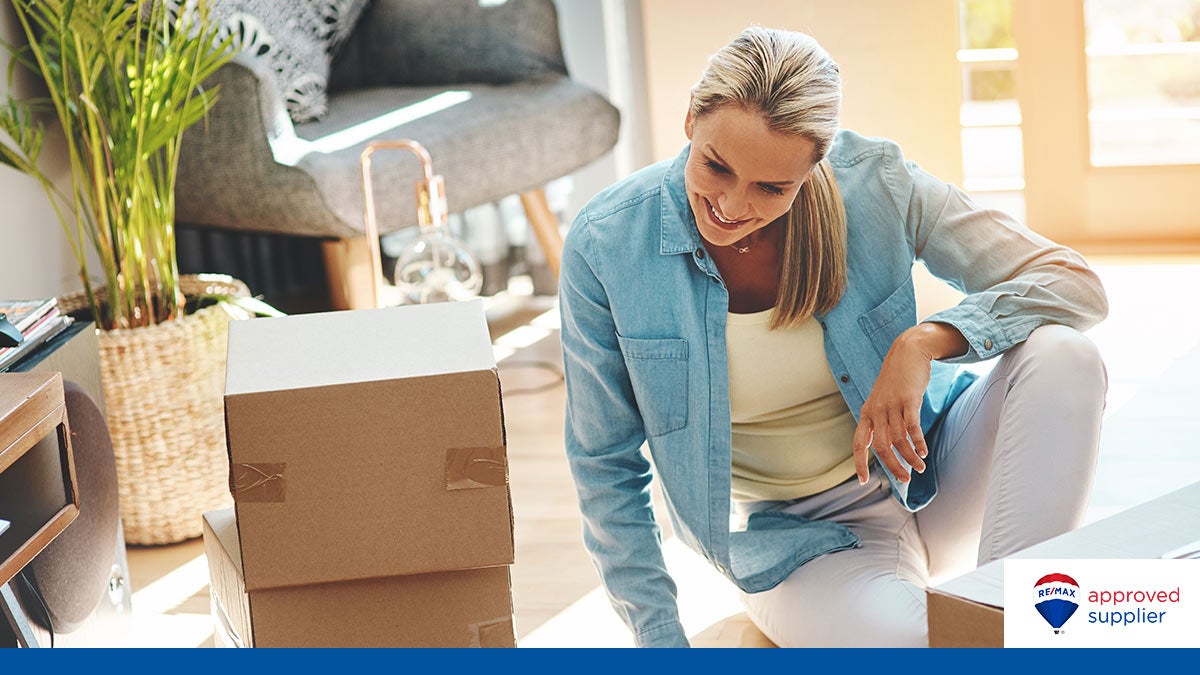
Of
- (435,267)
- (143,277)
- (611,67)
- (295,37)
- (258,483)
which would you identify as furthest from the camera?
(611,67)

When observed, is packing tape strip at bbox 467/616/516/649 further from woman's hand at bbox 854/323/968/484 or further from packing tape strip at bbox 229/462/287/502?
woman's hand at bbox 854/323/968/484

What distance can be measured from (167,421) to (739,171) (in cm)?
110

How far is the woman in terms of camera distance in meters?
1.29

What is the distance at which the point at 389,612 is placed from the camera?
110 centimetres

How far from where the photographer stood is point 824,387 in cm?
142

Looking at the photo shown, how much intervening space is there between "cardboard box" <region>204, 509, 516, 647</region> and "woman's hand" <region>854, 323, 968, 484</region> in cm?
37

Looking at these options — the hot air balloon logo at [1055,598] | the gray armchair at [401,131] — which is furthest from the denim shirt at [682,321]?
the gray armchair at [401,131]

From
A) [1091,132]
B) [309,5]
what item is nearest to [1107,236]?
[1091,132]

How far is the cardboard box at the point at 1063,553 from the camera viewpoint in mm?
840

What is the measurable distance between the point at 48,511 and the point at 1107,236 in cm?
266

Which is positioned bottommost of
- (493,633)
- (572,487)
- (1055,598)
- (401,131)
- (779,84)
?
(572,487)

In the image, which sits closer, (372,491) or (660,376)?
(372,491)

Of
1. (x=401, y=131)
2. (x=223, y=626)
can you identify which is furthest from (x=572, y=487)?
(x=223, y=626)

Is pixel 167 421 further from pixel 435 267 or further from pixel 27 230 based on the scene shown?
pixel 27 230
